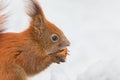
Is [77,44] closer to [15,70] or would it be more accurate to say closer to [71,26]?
[71,26]

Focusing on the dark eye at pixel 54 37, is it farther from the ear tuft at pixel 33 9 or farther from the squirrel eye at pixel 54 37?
the ear tuft at pixel 33 9

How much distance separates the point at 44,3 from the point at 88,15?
1.04ft

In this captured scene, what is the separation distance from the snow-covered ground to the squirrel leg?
47 centimetres

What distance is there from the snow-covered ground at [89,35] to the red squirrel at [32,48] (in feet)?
1.28

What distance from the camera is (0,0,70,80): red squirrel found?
2396 mm

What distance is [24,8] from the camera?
2.51 meters

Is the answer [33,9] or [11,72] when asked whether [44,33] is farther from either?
[11,72]

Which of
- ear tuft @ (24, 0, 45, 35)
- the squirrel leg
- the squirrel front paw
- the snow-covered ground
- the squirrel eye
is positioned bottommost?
the snow-covered ground

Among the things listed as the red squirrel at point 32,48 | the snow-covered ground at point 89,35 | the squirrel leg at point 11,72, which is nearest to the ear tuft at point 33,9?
the red squirrel at point 32,48

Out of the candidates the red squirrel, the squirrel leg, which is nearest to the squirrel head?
the red squirrel

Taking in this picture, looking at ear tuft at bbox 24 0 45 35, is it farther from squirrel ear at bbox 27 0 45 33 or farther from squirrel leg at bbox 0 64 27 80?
Result: squirrel leg at bbox 0 64 27 80

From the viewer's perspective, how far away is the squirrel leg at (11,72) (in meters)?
2.38

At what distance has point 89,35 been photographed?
3113 millimetres

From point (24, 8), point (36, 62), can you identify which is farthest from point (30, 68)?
point (24, 8)
